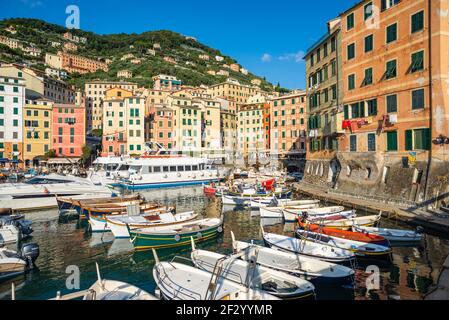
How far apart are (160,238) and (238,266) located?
7.15 meters

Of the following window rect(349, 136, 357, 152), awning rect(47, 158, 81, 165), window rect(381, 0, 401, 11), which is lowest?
awning rect(47, 158, 81, 165)

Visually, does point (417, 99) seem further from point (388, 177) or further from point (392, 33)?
point (388, 177)

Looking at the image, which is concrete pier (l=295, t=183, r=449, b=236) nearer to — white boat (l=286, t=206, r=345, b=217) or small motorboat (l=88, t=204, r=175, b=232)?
white boat (l=286, t=206, r=345, b=217)

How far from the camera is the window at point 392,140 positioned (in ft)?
89.9

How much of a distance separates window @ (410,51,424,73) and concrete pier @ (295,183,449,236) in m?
11.9

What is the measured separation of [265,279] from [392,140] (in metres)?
22.7

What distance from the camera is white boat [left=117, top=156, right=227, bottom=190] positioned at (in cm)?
4762

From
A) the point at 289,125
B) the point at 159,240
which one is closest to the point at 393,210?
the point at 159,240

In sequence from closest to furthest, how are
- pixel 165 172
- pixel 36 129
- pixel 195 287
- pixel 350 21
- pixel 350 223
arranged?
pixel 195 287 < pixel 350 223 < pixel 350 21 < pixel 165 172 < pixel 36 129

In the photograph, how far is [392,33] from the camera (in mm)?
27688

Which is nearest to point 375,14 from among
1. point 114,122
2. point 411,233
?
point 411,233

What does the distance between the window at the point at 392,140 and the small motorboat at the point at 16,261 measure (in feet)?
96.1

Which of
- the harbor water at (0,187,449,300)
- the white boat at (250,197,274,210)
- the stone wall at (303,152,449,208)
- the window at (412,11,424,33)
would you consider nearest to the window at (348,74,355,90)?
the window at (412,11,424,33)

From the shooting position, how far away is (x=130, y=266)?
15.7m
